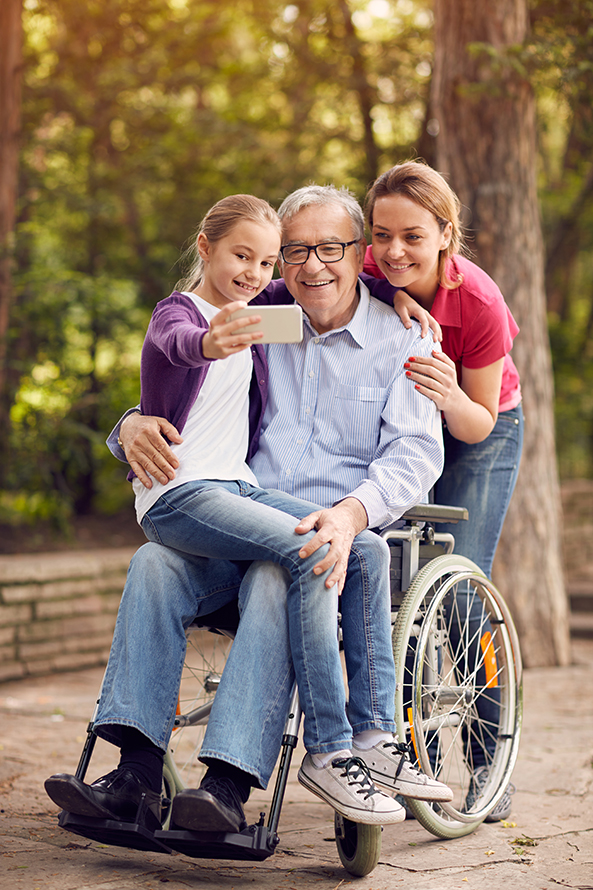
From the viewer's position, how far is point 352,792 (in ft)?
6.21

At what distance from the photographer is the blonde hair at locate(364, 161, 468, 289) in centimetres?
242

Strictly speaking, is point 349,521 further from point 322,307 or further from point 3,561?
point 3,561

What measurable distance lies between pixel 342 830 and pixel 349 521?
0.67 metres

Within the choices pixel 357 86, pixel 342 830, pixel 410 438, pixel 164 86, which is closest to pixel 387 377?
pixel 410 438

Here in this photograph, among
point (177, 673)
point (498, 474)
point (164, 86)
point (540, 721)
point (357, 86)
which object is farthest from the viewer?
point (164, 86)

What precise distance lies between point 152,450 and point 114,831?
0.80 m

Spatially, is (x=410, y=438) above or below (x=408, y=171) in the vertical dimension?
below

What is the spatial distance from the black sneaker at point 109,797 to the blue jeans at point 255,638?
0.11 m

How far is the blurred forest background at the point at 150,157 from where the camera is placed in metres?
5.72

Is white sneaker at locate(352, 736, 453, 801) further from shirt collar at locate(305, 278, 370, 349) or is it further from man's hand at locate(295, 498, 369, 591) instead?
shirt collar at locate(305, 278, 370, 349)

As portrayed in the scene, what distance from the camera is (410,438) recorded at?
7.32ft

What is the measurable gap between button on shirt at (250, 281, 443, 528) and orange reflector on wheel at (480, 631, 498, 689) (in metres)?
0.50

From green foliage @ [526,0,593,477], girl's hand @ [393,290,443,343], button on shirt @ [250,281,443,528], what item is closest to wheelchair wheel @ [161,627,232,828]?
button on shirt @ [250,281,443,528]

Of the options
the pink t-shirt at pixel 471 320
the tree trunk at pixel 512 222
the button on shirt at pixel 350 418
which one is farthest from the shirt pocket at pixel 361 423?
the tree trunk at pixel 512 222
